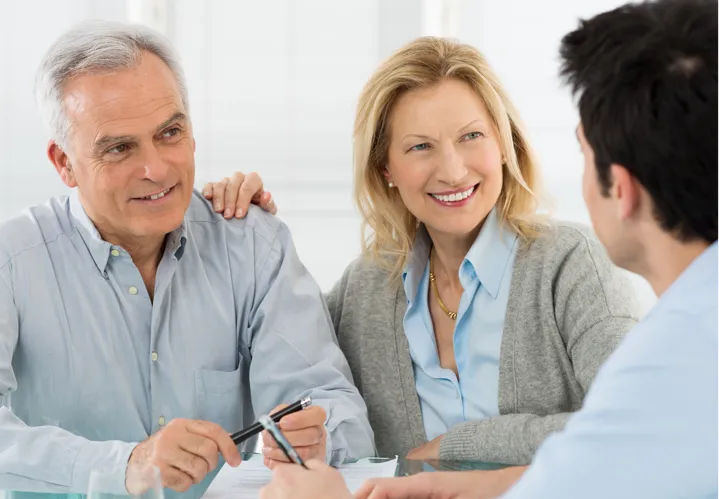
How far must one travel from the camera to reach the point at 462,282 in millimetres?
1994

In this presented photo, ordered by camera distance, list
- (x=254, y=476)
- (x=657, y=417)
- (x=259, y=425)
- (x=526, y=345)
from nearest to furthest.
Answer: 1. (x=657, y=417)
2. (x=259, y=425)
3. (x=254, y=476)
4. (x=526, y=345)

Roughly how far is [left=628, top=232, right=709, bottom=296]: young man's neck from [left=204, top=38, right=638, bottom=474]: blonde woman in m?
0.67

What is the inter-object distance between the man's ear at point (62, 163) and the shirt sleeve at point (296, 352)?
428 mm

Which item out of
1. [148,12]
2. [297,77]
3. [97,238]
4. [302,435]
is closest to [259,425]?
[302,435]

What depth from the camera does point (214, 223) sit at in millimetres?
2066

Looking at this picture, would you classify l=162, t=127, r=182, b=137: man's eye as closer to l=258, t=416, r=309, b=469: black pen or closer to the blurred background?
l=258, t=416, r=309, b=469: black pen

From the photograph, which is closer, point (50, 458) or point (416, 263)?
point (50, 458)

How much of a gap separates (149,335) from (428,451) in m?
0.64

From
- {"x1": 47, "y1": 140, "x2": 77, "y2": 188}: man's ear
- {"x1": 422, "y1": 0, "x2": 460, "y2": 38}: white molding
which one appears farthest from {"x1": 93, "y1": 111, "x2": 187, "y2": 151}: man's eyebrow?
{"x1": 422, "y1": 0, "x2": 460, "y2": 38}: white molding

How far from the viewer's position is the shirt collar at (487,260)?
1970 mm

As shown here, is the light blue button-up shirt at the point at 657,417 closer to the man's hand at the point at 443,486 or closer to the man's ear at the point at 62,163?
the man's hand at the point at 443,486

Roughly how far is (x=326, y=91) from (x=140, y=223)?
258 cm

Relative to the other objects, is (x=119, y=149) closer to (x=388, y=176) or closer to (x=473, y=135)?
(x=388, y=176)

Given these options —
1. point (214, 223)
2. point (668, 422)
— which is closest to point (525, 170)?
point (214, 223)
